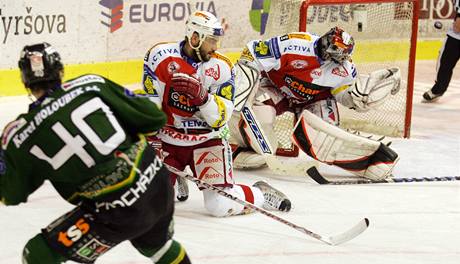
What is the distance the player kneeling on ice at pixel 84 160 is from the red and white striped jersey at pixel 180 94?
4.83 ft

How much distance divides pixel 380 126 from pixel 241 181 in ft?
4.73

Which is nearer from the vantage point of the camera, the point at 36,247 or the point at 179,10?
the point at 36,247

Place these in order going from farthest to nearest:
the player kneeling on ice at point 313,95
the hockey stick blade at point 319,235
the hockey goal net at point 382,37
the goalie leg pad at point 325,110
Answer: the hockey goal net at point 382,37, the goalie leg pad at point 325,110, the player kneeling on ice at point 313,95, the hockey stick blade at point 319,235

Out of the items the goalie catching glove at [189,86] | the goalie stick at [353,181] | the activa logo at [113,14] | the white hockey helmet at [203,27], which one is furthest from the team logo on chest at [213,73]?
the activa logo at [113,14]

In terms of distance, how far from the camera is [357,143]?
17.0 feet

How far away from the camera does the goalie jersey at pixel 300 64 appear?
17.1 feet

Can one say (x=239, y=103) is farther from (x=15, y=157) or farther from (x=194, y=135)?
(x=15, y=157)

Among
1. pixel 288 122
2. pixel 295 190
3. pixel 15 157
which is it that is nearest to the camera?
pixel 15 157

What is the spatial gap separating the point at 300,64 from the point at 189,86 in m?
1.37

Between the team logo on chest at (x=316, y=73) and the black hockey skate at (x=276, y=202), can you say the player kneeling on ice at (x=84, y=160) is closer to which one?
the black hockey skate at (x=276, y=202)

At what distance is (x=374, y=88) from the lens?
5328mm

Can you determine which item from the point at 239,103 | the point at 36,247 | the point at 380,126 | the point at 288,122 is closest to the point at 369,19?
the point at 380,126

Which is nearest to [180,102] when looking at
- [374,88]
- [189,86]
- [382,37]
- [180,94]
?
[180,94]

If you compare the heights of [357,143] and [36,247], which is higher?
[36,247]
